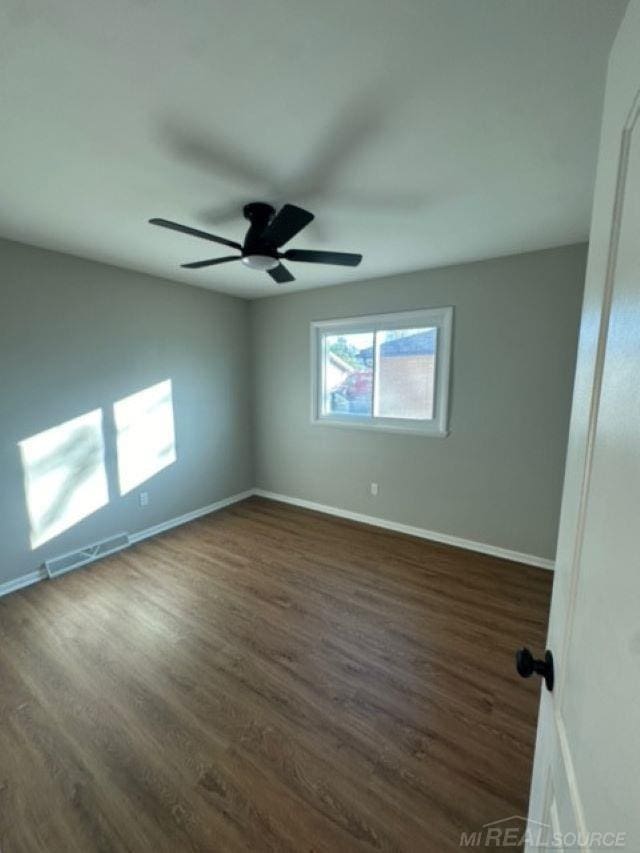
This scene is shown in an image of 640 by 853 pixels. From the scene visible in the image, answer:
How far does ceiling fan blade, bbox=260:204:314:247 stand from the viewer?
1592 mm

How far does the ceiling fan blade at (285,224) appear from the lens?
159cm

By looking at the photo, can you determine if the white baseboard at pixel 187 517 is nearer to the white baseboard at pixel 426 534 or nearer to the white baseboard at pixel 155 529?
the white baseboard at pixel 155 529

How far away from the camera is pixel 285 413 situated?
4.22 meters

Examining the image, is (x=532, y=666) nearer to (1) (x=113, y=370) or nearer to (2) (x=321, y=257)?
(2) (x=321, y=257)

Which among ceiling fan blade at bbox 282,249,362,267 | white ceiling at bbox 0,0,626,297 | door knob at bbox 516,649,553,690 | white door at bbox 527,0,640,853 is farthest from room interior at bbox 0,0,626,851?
door knob at bbox 516,649,553,690

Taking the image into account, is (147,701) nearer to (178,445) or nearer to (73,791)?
(73,791)

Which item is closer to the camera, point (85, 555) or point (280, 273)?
point (280, 273)

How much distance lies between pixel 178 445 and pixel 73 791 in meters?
2.68

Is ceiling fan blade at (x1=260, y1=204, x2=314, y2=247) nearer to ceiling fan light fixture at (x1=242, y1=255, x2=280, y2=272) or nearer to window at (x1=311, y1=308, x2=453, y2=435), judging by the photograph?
ceiling fan light fixture at (x1=242, y1=255, x2=280, y2=272)

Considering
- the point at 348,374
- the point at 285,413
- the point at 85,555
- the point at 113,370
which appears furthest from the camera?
the point at 285,413

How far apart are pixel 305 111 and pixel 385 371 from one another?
239 cm

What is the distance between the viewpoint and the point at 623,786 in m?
0.42

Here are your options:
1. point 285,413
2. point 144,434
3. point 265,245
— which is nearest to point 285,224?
point 265,245

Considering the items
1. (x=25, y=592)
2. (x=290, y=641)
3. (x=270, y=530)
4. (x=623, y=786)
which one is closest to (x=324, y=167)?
(x=623, y=786)
